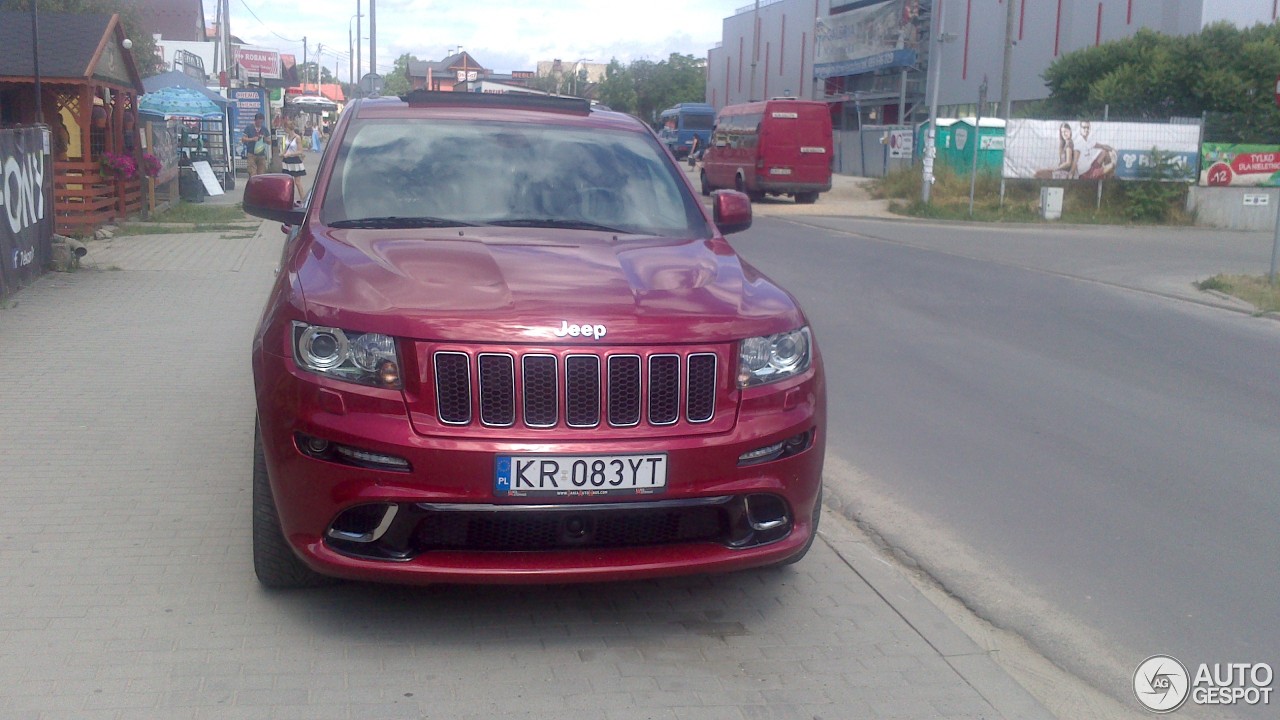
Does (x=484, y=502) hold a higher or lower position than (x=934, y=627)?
higher

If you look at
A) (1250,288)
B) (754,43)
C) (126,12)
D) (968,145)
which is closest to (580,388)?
(1250,288)

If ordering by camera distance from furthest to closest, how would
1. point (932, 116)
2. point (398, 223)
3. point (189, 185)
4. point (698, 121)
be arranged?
1. point (698, 121)
2. point (932, 116)
3. point (189, 185)
4. point (398, 223)

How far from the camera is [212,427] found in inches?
260

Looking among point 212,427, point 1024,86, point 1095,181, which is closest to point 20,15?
point 212,427

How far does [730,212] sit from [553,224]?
1.00 meters

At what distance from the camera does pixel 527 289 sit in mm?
3807

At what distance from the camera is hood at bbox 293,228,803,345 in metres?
3.59

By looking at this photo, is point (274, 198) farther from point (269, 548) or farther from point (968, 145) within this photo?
point (968, 145)

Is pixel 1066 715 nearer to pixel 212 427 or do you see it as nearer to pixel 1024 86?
pixel 212 427

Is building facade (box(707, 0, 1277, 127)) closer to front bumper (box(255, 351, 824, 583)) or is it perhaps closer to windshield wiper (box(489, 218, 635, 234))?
windshield wiper (box(489, 218, 635, 234))

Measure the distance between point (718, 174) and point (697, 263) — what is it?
28.4 metres

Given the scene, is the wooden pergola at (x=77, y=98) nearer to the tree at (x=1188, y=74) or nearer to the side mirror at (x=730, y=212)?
the side mirror at (x=730, y=212)

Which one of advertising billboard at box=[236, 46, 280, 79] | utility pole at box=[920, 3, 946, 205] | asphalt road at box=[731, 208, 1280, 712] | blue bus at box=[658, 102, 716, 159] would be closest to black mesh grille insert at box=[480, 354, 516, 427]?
asphalt road at box=[731, 208, 1280, 712]
